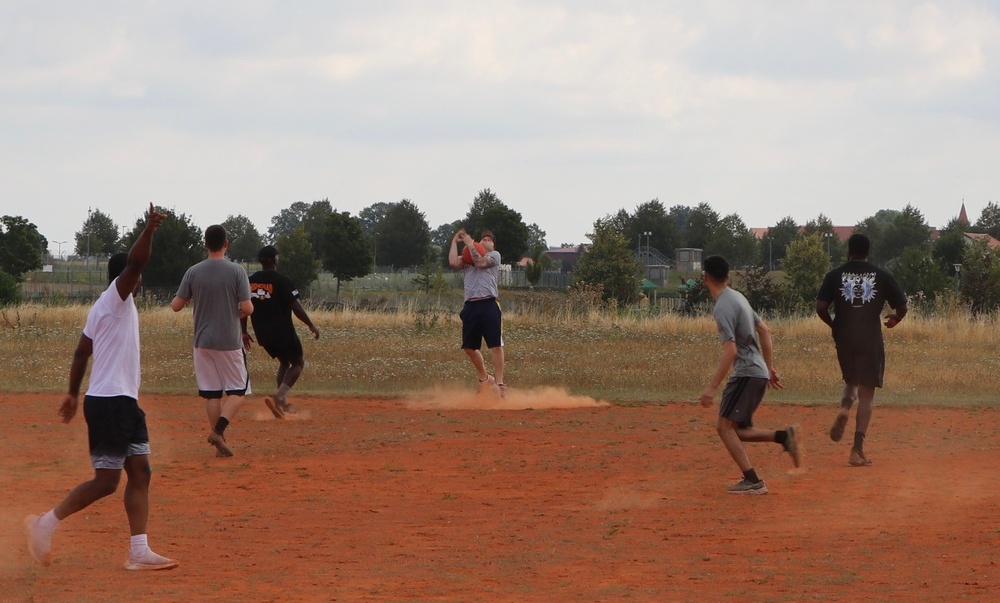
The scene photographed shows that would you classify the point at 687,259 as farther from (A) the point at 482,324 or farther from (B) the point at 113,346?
(B) the point at 113,346

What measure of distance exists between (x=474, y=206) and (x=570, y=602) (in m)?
79.7

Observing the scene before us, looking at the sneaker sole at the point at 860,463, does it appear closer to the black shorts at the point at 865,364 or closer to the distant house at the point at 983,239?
the black shorts at the point at 865,364

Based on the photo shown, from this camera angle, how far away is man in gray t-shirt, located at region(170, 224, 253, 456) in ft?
34.1

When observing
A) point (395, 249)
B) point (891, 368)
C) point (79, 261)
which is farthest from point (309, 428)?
point (395, 249)

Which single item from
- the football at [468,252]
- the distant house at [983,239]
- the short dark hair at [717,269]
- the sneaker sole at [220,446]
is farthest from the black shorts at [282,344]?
the distant house at [983,239]

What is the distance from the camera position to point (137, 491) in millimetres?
6738

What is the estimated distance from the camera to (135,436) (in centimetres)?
665

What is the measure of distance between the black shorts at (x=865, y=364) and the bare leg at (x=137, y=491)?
6174mm

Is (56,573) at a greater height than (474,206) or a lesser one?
lesser

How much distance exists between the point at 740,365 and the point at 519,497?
75.8 inches

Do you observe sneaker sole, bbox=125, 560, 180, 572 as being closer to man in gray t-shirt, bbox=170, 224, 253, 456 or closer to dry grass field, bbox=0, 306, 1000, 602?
dry grass field, bbox=0, 306, 1000, 602

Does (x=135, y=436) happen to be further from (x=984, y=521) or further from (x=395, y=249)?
(x=395, y=249)

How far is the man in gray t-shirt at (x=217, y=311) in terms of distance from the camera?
10.4 metres

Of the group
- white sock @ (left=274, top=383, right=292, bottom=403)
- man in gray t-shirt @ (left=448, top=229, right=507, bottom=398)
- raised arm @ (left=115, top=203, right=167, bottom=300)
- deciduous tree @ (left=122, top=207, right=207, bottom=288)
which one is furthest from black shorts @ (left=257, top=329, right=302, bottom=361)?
deciduous tree @ (left=122, top=207, right=207, bottom=288)
